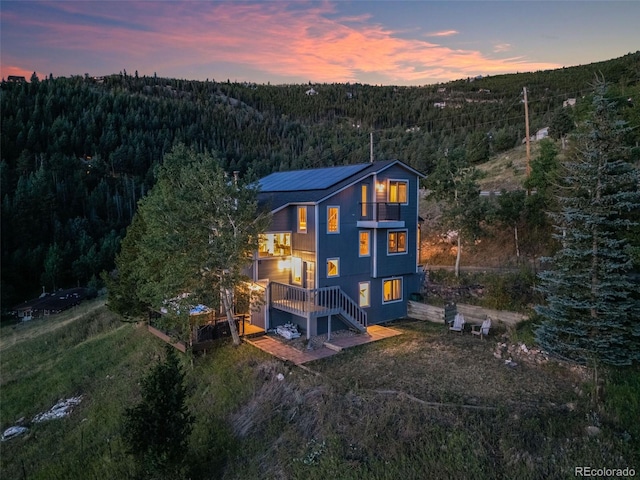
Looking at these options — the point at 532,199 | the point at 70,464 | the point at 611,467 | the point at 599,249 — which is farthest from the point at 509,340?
the point at 70,464

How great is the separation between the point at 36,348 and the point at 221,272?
17.2m

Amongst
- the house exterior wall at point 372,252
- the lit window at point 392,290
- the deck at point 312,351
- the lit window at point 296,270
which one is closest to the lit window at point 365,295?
the house exterior wall at point 372,252

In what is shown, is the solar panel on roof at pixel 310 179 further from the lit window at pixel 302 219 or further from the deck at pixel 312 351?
the deck at pixel 312 351

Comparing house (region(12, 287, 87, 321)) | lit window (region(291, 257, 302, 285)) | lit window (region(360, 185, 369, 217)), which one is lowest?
house (region(12, 287, 87, 321))

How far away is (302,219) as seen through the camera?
688 inches

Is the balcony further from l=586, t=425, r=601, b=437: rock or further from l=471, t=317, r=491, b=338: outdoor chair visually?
l=586, t=425, r=601, b=437: rock

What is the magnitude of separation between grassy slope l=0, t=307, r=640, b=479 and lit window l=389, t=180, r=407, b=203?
5.94 meters

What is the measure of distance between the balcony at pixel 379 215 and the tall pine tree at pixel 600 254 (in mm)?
7901

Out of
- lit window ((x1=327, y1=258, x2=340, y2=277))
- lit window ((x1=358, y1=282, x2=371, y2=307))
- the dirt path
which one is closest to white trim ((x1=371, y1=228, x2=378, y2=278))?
lit window ((x1=358, y1=282, x2=371, y2=307))

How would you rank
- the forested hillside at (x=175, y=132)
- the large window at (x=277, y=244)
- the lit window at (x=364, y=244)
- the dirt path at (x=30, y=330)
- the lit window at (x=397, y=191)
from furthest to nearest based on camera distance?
the forested hillside at (x=175, y=132), the dirt path at (x=30, y=330), the lit window at (x=397, y=191), the lit window at (x=364, y=244), the large window at (x=277, y=244)

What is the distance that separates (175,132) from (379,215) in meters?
115

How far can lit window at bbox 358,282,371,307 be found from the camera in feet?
60.8

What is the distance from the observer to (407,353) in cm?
1447

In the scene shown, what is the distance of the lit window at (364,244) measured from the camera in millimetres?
18328
